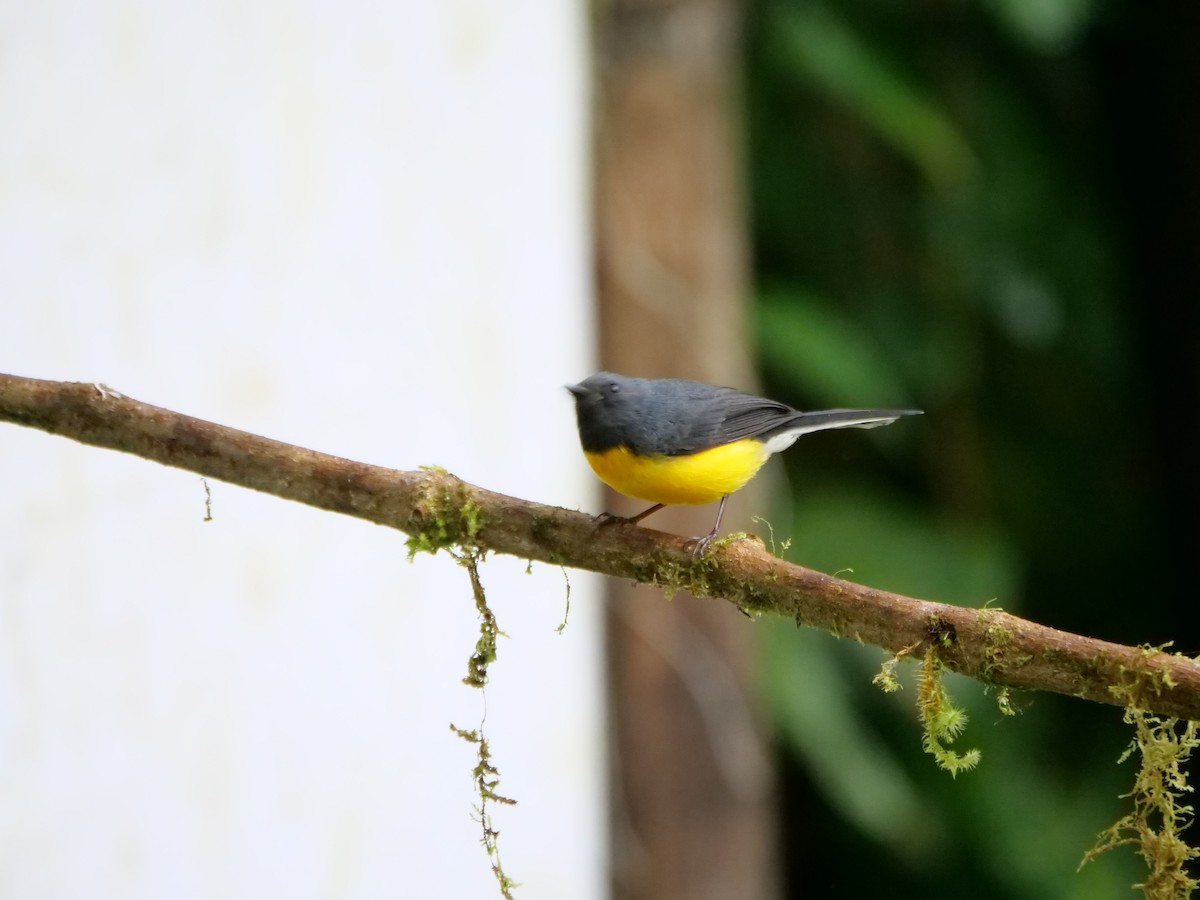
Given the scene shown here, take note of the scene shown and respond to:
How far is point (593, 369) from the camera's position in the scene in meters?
4.63

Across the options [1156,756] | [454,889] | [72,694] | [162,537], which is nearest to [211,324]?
[162,537]

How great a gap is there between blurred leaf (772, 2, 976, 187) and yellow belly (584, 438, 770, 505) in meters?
2.50

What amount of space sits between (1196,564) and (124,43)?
5158mm

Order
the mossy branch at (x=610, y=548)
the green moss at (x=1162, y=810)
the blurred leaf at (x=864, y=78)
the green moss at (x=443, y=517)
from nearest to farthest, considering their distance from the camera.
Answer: the mossy branch at (x=610, y=548) → the green moss at (x=1162, y=810) → the green moss at (x=443, y=517) → the blurred leaf at (x=864, y=78)

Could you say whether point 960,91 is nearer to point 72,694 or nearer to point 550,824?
point 550,824

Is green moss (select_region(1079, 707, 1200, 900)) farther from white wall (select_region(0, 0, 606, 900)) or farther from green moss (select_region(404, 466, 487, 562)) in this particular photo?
white wall (select_region(0, 0, 606, 900))

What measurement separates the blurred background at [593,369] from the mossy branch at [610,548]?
407mm

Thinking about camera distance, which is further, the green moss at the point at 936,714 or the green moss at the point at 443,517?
the green moss at the point at 443,517

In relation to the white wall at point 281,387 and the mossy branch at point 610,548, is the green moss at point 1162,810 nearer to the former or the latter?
the mossy branch at point 610,548

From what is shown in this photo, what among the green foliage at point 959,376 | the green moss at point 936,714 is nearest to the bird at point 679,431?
the green moss at point 936,714

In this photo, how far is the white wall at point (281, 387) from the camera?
10.1 ft

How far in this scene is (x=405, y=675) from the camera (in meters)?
4.01

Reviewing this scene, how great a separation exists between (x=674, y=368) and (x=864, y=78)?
60.7 inches

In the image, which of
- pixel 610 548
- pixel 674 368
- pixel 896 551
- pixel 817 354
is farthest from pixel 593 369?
pixel 610 548
